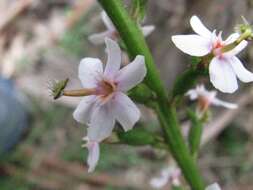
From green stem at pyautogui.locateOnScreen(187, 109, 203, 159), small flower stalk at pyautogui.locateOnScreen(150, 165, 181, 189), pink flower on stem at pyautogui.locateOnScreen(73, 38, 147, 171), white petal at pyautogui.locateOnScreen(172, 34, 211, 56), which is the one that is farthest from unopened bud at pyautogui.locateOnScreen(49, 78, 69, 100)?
small flower stalk at pyautogui.locateOnScreen(150, 165, 181, 189)

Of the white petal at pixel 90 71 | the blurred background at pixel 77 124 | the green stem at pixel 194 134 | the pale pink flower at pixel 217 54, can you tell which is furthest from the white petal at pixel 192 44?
the blurred background at pixel 77 124

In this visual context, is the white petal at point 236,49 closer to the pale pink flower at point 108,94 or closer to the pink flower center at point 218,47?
the pink flower center at point 218,47

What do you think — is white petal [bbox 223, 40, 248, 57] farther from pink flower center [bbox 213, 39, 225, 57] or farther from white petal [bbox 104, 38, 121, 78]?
white petal [bbox 104, 38, 121, 78]

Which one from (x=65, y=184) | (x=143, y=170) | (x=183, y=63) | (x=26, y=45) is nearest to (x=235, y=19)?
(x=183, y=63)

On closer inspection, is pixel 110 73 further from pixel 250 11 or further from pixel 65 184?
pixel 65 184

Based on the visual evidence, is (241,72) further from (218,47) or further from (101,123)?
(101,123)
